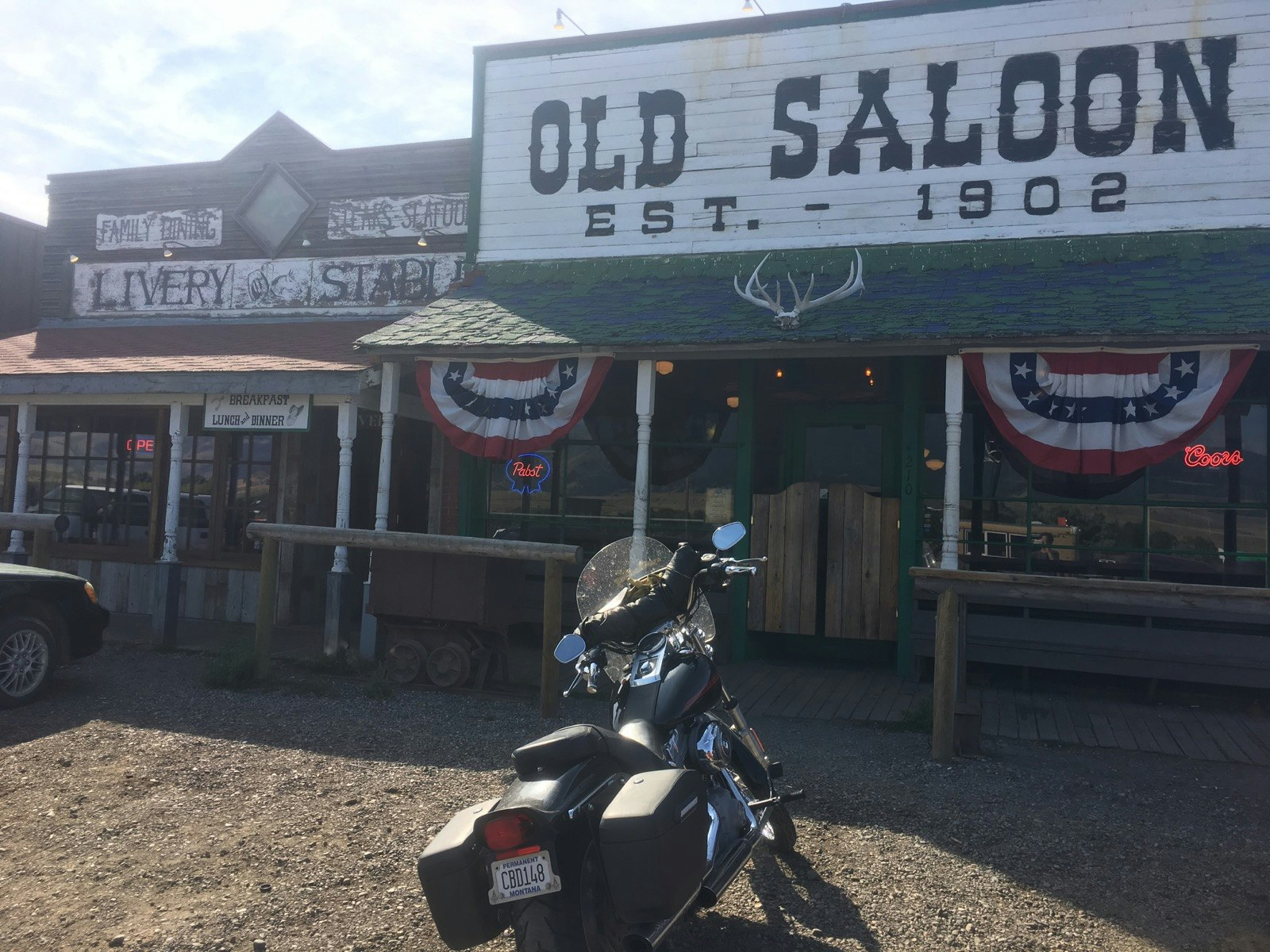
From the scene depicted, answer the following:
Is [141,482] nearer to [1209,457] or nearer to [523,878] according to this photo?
[523,878]

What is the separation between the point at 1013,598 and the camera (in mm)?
6180

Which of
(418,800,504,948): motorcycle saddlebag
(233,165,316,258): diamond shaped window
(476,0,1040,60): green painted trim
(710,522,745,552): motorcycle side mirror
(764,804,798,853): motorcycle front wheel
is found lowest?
(764,804,798,853): motorcycle front wheel

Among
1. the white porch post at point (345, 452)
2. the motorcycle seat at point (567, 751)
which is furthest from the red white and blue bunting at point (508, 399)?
the motorcycle seat at point (567, 751)

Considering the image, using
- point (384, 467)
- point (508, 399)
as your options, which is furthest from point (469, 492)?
point (508, 399)

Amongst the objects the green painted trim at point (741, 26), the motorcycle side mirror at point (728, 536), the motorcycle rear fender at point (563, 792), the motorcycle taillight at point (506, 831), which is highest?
the green painted trim at point (741, 26)

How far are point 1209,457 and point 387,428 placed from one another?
7158 mm

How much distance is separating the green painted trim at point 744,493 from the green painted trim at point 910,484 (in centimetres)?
139

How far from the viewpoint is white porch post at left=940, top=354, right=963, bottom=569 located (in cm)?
Answer: 711

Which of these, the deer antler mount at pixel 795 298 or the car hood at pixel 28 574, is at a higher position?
the deer antler mount at pixel 795 298

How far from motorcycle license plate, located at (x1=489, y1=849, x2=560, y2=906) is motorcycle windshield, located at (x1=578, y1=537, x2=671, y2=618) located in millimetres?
1476

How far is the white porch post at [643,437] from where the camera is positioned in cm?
805

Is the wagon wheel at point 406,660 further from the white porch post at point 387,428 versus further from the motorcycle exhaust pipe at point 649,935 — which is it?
the motorcycle exhaust pipe at point 649,935

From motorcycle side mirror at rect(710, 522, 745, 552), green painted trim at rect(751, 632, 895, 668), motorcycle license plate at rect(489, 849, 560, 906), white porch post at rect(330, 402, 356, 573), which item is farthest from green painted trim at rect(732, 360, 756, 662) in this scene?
motorcycle license plate at rect(489, 849, 560, 906)

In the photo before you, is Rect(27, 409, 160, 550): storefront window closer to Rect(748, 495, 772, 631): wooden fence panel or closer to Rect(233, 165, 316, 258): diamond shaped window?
Rect(233, 165, 316, 258): diamond shaped window
